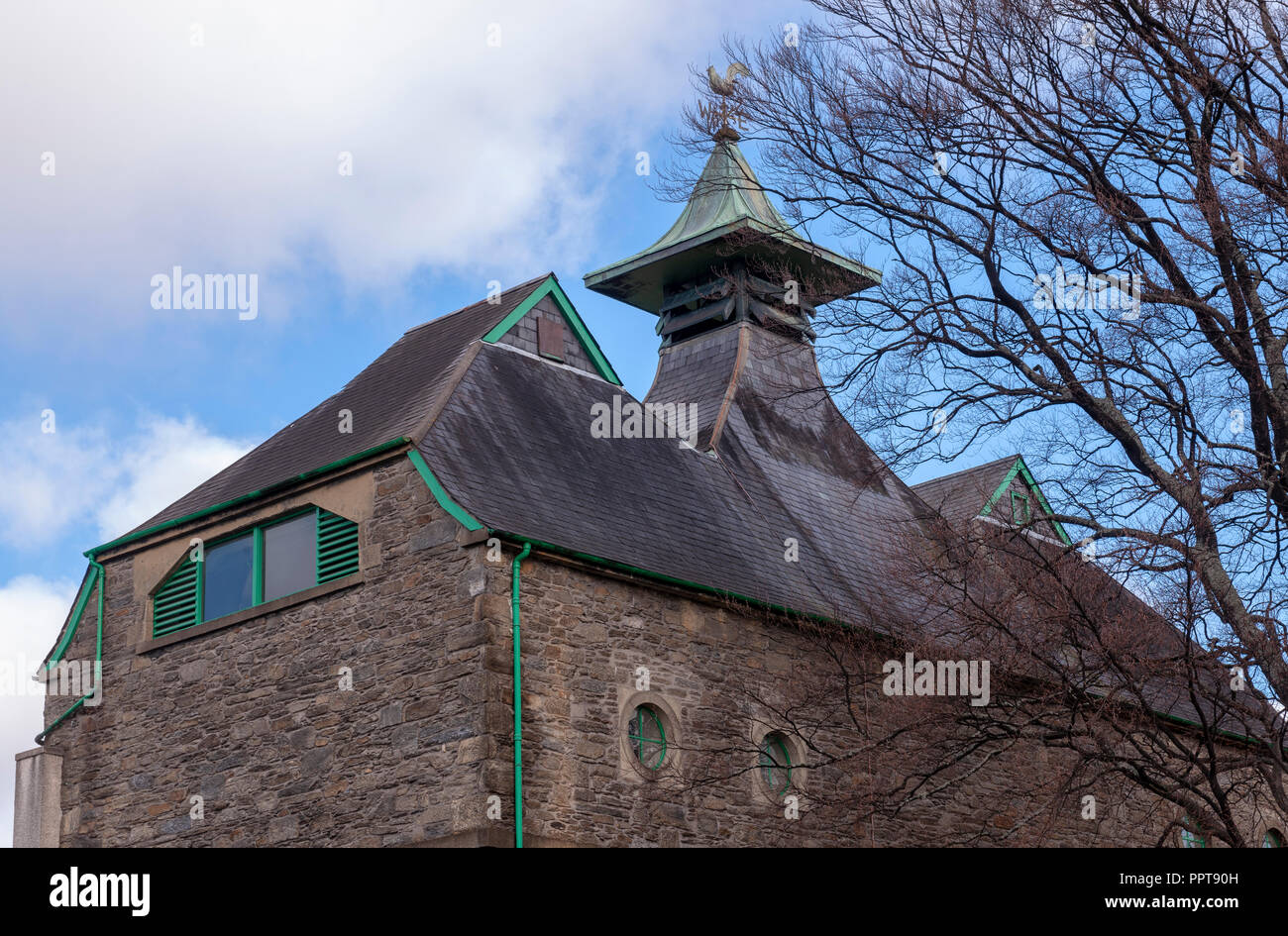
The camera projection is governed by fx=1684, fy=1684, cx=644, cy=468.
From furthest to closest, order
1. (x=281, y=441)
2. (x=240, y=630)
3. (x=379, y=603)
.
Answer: (x=281, y=441)
(x=240, y=630)
(x=379, y=603)

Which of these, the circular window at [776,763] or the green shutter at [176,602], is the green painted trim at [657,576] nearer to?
the circular window at [776,763]

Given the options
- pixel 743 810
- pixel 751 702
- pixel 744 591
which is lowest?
pixel 743 810

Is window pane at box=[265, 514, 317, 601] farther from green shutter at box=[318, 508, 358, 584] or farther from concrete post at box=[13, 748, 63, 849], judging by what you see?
concrete post at box=[13, 748, 63, 849]

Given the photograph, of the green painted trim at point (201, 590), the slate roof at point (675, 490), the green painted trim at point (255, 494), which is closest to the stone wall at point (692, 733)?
the slate roof at point (675, 490)

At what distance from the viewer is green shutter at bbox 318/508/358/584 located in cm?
1752

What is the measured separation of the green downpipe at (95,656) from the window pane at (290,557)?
2.70 meters

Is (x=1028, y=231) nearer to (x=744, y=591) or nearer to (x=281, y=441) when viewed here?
(x=744, y=591)

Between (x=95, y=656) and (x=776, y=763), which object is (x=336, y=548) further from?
(x=776, y=763)

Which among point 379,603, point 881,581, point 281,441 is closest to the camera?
point 379,603

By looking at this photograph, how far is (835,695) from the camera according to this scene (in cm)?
1917

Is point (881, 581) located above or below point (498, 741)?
above

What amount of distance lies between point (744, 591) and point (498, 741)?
413cm

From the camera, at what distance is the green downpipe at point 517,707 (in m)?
15.4

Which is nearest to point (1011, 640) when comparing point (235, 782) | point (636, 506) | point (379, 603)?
point (636, 506)
